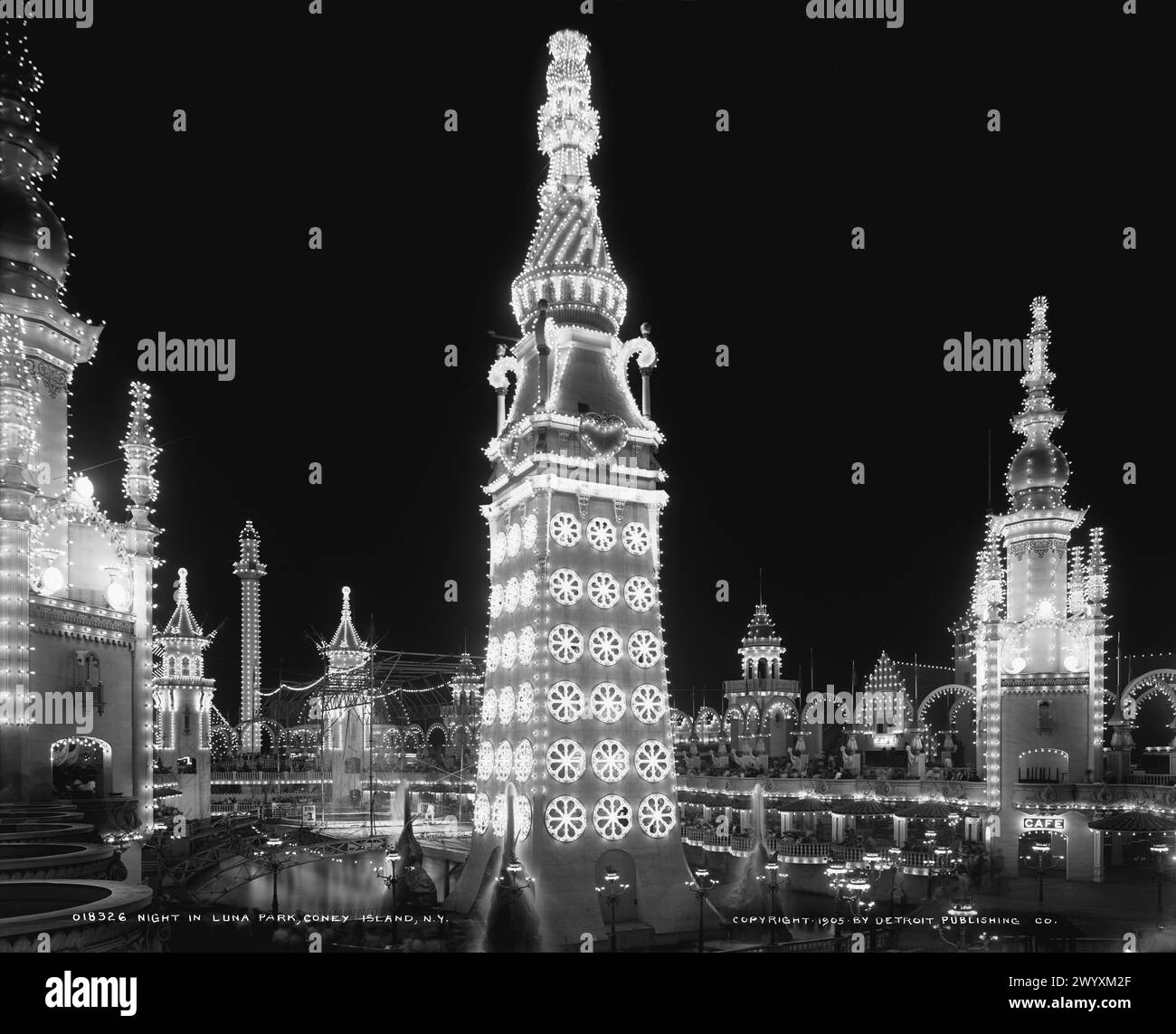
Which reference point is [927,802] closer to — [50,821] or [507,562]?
[507,562]

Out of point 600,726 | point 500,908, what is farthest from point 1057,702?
point 500,908

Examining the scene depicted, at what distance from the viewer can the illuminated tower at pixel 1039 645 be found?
35.9 meters

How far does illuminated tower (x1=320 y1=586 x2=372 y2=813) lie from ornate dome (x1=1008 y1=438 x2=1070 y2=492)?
26669 millimetres

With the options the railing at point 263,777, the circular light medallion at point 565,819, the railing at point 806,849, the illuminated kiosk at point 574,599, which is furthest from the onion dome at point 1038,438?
the railing at point 263,777

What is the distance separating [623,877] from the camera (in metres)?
23.8

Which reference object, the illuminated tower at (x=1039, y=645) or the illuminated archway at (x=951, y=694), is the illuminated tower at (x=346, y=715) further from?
the illuminated archway at (x=951, y=694)

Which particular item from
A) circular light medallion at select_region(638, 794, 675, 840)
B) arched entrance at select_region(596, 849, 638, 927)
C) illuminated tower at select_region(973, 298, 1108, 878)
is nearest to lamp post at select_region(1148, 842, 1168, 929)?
illuminated tower at select_region(973, 298, 1108, 878)

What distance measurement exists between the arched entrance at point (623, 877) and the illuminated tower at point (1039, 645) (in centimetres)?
1716

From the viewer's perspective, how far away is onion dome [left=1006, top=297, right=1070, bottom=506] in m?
37.9

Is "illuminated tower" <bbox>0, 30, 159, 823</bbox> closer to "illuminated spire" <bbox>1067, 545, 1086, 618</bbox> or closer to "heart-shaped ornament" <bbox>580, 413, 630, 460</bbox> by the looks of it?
"heart-shaped ornament" <bbox>580, 413, 630, 460</bbox>
